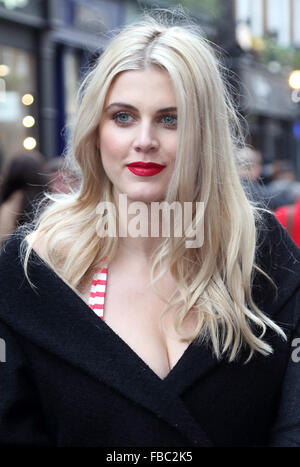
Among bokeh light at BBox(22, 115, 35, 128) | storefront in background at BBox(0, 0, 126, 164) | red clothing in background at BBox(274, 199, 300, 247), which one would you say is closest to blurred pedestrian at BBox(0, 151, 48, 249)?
red clothing in background at BBox(274, 199, 300, 247)

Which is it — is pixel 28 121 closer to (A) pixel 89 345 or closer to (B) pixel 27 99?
(B) pixel 27 99

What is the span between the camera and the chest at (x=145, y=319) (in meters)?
2.26

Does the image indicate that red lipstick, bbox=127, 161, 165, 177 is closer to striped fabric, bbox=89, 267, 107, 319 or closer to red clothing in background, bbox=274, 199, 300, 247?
striped fabric, bbox=89, 267, 107, 319

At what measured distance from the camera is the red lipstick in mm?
2277

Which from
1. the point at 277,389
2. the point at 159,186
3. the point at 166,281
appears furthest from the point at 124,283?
the point at 277,389

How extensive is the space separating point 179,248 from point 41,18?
10867mm

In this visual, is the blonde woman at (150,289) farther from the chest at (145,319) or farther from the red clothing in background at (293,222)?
the red clothing in background at (293,222)

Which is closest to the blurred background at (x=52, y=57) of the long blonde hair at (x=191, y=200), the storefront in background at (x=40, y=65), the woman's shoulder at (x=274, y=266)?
the storefront in background at (x=40, y=65)

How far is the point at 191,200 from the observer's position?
2.39 metres

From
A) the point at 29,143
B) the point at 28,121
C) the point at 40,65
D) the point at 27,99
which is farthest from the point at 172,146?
the point at 40,65

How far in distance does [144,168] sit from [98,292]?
39 cm

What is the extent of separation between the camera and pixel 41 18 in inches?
494

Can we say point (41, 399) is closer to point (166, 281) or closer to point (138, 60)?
point (166, 281)

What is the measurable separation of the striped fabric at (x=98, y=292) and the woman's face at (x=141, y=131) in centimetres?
25
